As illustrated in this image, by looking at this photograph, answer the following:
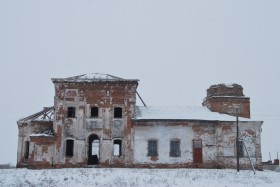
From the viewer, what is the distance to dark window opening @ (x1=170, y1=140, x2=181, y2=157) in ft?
106

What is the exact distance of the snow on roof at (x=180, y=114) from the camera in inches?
1303

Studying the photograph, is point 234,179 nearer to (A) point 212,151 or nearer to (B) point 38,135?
(A) point 212,151

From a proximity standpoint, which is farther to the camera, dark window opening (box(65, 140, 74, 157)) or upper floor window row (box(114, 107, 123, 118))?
upper floor window row (box(114, 107, 123, 118))

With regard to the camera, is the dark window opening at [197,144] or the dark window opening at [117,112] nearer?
the dark window opening at [197,144]

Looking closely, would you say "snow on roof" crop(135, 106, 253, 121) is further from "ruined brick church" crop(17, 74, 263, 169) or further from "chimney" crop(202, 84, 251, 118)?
"chimney" crop(202, 84, 251, 118)

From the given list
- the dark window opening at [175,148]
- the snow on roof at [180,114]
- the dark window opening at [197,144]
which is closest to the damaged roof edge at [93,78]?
the snow on roof at [180,114]

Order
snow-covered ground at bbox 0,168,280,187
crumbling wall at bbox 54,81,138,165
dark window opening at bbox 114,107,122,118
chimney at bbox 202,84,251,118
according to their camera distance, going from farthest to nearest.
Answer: chimney at bbox 202,84,251,118 → dark window opening at bbox 114,107,122,118 → crumbling wall at bbox 54,81,138,165 → snow-covered ground at bbox 0,168,280,187

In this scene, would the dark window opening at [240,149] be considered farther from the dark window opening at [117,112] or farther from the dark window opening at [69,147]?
the dark window opening at [69,147]

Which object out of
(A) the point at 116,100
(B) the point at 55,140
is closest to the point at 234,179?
(A) the point at 116,100

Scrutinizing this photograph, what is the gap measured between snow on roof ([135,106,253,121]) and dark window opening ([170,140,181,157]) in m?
2.02

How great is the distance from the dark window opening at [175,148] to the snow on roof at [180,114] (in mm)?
2018

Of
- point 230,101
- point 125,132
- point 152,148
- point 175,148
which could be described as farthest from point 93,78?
point 230,101

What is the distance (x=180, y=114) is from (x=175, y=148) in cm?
336

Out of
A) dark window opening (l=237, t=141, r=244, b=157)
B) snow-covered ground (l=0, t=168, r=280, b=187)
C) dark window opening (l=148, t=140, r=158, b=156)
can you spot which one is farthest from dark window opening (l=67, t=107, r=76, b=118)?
dark window opening (l=237, t=141, r=244, b=157)
